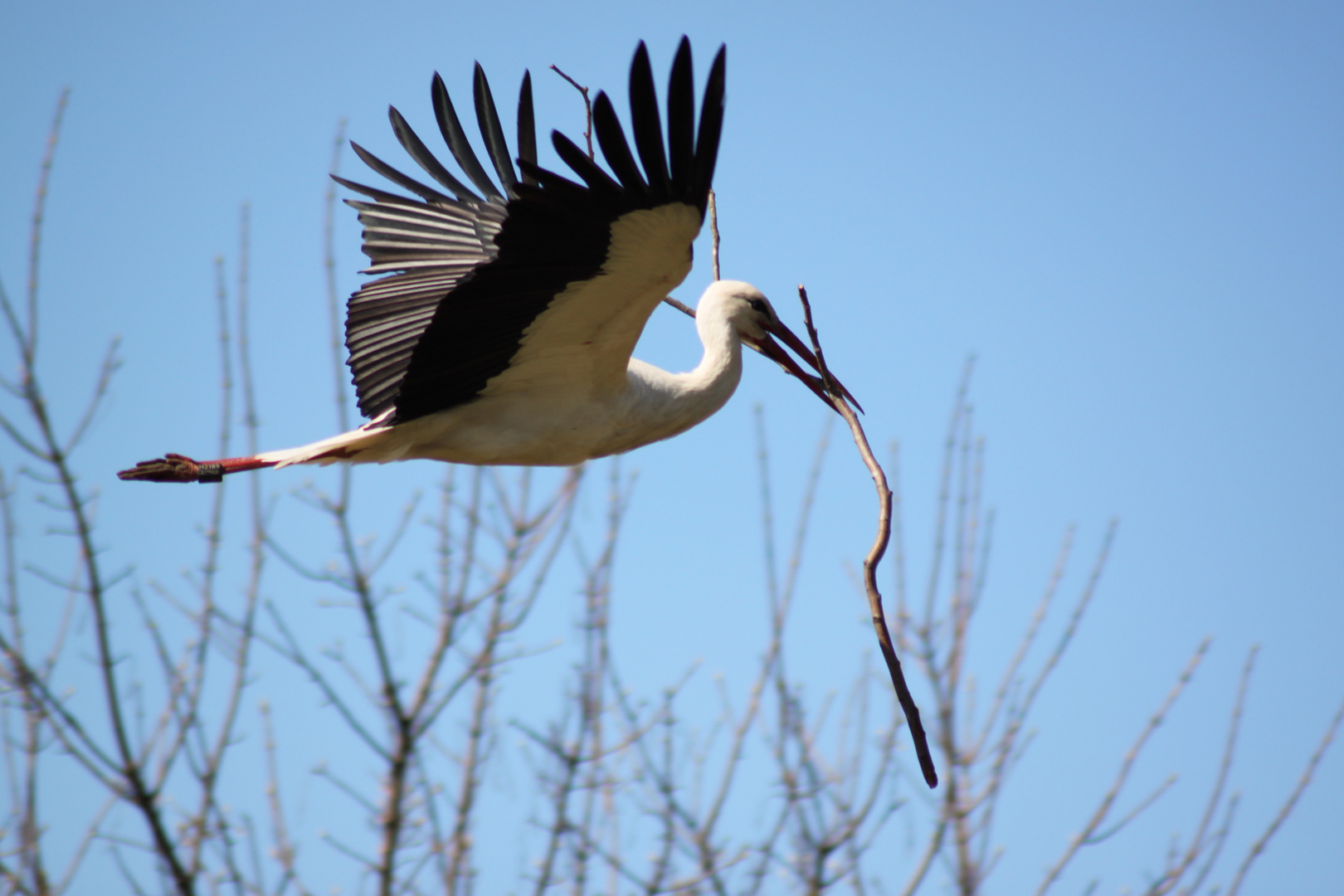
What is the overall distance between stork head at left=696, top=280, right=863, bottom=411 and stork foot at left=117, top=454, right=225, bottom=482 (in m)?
1.88

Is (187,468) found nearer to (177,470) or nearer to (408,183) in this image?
(177,470)

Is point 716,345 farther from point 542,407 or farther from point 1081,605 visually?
point 1081,605

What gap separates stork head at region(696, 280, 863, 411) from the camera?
4.95m

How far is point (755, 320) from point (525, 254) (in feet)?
5.05

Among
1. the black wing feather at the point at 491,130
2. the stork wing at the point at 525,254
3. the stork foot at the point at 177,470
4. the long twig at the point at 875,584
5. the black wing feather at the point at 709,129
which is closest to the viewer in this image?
the long twig at the point at 875,584

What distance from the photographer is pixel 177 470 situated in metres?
4.36

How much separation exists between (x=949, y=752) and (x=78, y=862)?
3.83 m

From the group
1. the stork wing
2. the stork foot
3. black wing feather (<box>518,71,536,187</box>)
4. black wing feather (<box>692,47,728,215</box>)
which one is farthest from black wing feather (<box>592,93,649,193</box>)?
the stork foot

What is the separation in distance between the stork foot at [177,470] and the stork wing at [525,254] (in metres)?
0.60

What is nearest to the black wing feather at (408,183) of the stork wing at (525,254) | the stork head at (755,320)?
the stork wing at (525,254)

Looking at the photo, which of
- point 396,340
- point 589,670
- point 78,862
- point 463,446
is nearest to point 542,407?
point 463,446

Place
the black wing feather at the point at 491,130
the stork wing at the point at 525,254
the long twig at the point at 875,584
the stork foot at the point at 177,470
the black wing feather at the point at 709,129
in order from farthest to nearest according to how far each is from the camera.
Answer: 1. the black wing feather at the point at 491,130
2. the stork foot at the point at 177,470
3. the stork wing at the point at 525,254
4. the black wing feather at the point at 709,129
5. the long twig at the point at 875,584

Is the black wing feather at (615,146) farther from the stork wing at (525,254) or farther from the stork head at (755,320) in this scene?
the stork head at (755,320)

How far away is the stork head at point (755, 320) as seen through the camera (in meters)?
4.95
